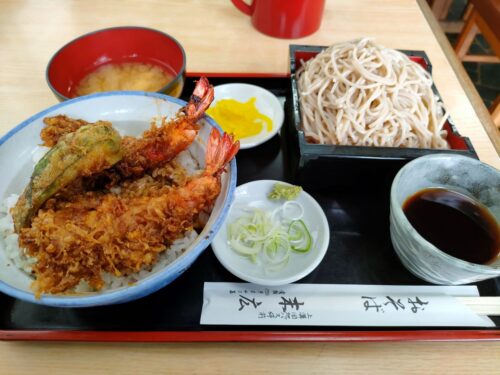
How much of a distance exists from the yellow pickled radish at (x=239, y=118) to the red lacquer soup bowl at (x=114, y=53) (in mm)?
236

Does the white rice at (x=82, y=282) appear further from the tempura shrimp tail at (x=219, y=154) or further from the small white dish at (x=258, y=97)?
the small white dish at (x=258, y=97)

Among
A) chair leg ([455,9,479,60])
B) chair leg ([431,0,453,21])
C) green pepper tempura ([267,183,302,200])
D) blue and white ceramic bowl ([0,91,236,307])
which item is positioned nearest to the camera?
blue and white ceramic bowl ([0,91,236,307])

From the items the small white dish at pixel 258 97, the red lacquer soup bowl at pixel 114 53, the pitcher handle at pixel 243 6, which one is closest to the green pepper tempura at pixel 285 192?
the small white dish at pixel 258 97

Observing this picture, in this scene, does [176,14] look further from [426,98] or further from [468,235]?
[468,235]

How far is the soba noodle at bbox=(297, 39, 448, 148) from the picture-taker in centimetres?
146

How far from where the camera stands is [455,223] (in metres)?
1.20

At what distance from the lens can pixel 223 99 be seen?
1742 mm

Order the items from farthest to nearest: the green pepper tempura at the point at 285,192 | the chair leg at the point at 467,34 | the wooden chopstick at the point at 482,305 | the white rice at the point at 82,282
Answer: the chair leg at the point at 467,34 → the green pepper tempura at the point at 285,192 → the wooden chopstick at the point at 482,305 → the white rice at the point at 82,282

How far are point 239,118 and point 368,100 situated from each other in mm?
596

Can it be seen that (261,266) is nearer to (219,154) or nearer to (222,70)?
(219,154)

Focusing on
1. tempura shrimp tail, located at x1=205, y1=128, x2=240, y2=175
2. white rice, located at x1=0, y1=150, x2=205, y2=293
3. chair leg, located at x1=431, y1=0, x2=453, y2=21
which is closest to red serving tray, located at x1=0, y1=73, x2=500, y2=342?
white rice, located at x1=0, y1=150, x2=205, y2=293

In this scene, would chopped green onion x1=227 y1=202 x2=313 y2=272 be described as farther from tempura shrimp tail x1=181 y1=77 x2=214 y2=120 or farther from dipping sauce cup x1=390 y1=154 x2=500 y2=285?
tempura shrimp tail x1=181 y1=77 x2=214 y2=120

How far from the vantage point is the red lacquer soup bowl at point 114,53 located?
1.55 metres

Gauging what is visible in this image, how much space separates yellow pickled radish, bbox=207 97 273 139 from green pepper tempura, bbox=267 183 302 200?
34cm
